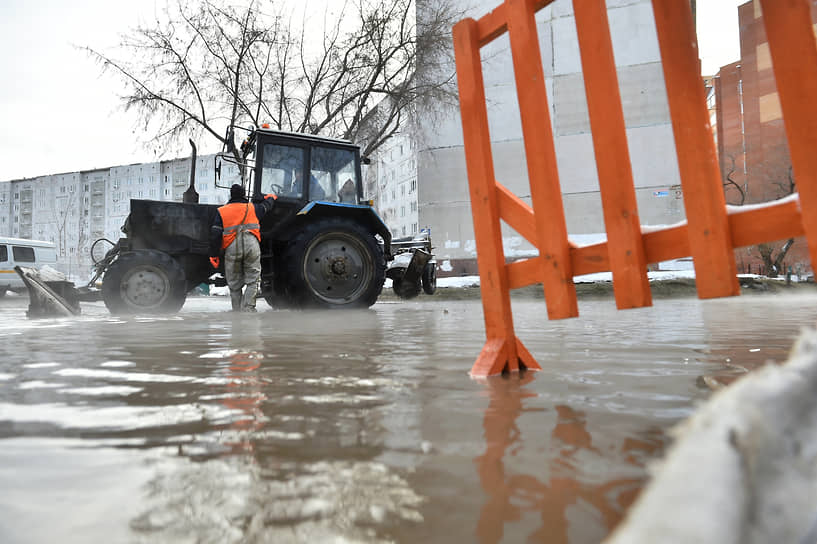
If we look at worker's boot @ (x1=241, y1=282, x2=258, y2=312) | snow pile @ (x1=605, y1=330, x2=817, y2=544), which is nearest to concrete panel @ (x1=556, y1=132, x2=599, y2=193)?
worker's boot @ (x1=241, y1=282, x2=258, y2=312)

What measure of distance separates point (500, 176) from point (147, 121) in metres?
10.2

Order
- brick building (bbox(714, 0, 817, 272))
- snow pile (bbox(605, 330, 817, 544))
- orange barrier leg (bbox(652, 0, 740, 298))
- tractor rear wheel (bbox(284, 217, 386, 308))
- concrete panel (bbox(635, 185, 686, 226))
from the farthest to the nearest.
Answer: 1. brick building (bbox(714, 0, 817, 272))
2. concrete panel (bbox(635, 185, 686, 226))
3. tractor rear wheel (bbox(284, 217, 386, 308))
4. orange barrier leg (bbox(652, 0, 740, 298))
5. snow pile (bbox(605, 330, 817, 544))

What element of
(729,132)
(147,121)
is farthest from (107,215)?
(729,132)

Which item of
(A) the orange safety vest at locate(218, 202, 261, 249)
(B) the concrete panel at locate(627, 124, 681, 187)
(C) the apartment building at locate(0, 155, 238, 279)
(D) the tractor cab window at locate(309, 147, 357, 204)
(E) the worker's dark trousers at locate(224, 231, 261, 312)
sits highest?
(C) the apartment building at locate(0, 155, 238, 279)

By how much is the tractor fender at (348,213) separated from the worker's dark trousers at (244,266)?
725mm

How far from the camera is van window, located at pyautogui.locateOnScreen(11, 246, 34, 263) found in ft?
59.4

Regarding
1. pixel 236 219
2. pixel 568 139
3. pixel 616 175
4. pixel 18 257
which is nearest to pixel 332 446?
pixel 616 175

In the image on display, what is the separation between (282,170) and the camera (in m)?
6.79

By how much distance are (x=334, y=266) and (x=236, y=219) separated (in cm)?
136

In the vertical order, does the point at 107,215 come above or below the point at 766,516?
above

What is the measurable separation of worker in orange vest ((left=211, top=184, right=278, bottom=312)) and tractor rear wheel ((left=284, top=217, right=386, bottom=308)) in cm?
43

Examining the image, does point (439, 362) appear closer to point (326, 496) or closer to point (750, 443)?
point (326, 496)

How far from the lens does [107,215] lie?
2596 inches

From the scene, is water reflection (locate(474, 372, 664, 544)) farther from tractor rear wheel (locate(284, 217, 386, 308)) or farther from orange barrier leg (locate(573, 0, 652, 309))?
tractor rear wheel (locate(284, 217, 386, 308))
